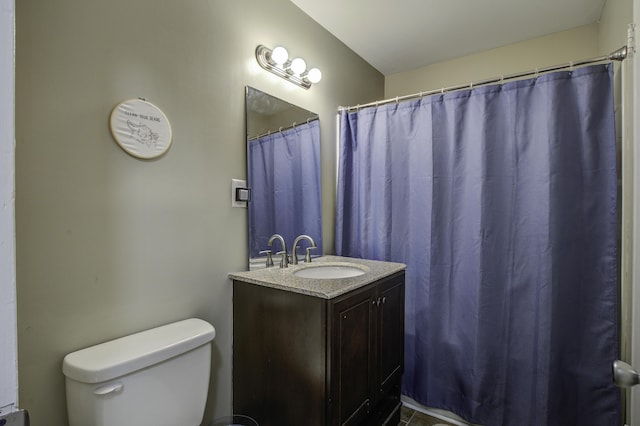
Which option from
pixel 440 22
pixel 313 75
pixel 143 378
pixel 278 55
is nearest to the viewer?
pixel 143 378

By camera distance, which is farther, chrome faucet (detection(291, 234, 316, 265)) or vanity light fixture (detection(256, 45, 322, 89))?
chrome faucet (detection(291, 234, 316, 265))

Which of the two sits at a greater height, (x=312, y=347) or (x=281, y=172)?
(x=281, y=172)

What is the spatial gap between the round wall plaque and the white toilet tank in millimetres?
686

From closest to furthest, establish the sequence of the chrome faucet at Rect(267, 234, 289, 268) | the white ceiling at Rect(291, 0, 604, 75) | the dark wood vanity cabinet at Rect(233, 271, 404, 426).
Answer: the dark wood vanity cabinet at Rect(233, 271, 404, 426) < the chrome faucet at Rect(267, 234, 289, 268) < the white ceiling at Rect(291, 0, 604, 75)

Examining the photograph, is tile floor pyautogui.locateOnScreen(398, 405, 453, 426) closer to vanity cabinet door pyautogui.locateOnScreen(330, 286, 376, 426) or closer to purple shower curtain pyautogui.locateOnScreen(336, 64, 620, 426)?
purple shower curtain pyautogui.locateOnScreen(336, 64, 620, 426)

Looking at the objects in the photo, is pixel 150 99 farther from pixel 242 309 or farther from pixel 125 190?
pixel 242 309

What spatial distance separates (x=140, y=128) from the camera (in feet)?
3.92

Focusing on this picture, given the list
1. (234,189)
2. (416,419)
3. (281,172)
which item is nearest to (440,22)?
(281,172)

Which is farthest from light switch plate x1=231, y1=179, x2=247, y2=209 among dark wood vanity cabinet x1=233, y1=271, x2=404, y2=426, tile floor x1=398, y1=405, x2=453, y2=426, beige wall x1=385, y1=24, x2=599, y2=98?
beige wall x1=385, y1=24, x2=599, y2=98

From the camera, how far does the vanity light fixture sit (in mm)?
1671

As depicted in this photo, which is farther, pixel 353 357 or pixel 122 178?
pixel 353 357

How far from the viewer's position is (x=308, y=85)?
6.57 feet

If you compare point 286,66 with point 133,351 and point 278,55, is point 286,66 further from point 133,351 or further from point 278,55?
point 133,351

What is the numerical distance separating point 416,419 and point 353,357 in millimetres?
941
